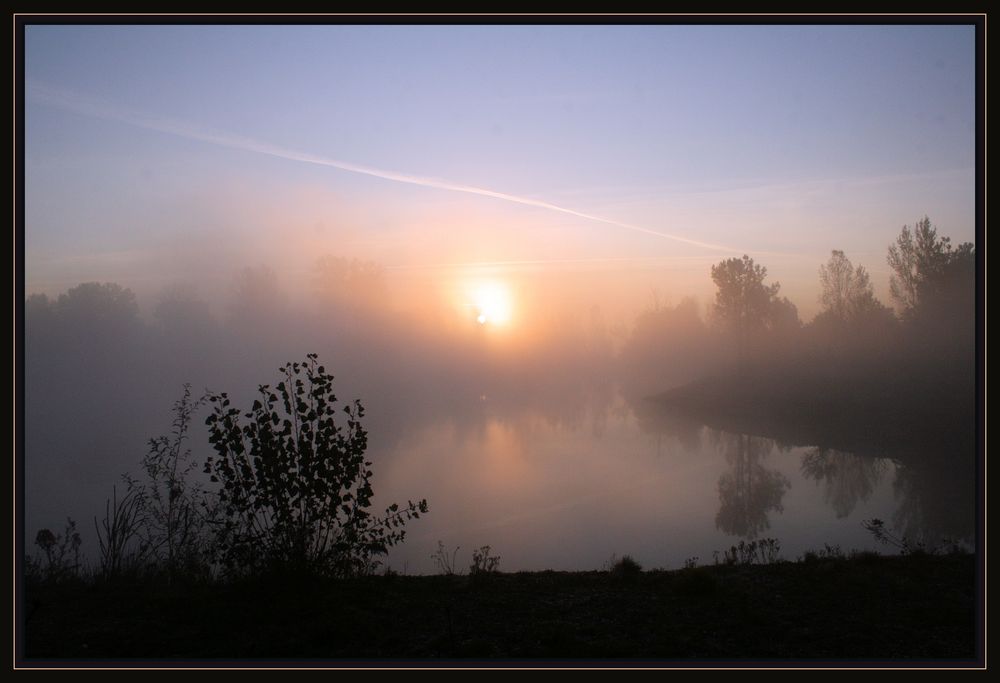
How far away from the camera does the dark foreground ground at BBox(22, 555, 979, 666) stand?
4.25 meters

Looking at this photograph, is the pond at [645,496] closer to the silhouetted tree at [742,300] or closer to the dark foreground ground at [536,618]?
the dark foreground ground at [536,618]

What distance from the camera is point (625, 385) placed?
74.1 m

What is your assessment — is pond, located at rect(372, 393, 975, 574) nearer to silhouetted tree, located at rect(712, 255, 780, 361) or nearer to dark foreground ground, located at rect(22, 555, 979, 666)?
dark foreground ground, located at rect(22, 555, 979, 666)

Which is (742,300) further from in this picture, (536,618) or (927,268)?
(536,618)

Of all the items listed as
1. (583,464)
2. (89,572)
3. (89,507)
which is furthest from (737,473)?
(89,572)

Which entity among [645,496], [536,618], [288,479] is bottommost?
[645,496]

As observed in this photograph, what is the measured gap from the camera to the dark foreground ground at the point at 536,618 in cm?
425

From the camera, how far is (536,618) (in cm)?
482

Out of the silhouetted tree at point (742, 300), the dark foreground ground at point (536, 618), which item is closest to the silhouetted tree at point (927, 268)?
the silhouetted tree at point (742, 300)

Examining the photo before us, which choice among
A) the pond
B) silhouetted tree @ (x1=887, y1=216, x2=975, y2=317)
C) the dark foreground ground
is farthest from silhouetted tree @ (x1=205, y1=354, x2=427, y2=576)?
silhouetted tree @ (x1=887, y1=216, x2=975, y2=317)

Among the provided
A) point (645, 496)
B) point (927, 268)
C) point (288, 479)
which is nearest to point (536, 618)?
point (288, 479)

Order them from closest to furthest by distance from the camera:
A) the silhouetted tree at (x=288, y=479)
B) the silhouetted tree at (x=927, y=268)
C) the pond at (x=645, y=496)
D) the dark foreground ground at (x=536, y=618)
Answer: the dark foreground ground at (x=536, y=618) → the silhouetted tree at (x=288, y=479) → the pond at (x=645, y=496) → the silhouetted tree at (x=927, y=268)

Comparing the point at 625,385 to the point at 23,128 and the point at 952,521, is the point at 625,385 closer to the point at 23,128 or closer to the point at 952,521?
the point at 952,521
